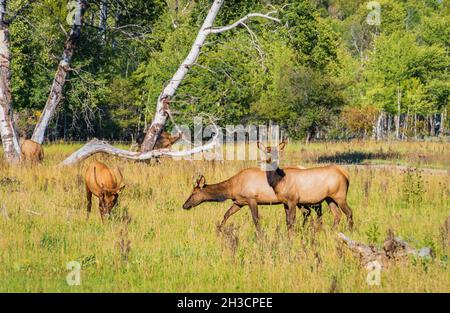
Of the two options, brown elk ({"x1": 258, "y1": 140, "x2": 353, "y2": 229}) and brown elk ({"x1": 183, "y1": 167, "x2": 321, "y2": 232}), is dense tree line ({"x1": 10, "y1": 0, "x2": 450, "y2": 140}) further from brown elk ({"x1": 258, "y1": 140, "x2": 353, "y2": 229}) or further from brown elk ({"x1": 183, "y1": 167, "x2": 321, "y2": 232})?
brown elk ({"x1": 258, "y1": 140, "x2": 353, "y2": 229})

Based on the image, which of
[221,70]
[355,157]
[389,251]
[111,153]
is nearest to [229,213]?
[389,251]

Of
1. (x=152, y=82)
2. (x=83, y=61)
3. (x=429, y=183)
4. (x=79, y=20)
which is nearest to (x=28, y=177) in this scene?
(x=79, y=20)

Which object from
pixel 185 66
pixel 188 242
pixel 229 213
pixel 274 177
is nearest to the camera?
pixel 188 242

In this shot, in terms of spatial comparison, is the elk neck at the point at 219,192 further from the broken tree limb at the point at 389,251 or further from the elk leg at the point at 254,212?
the broken tree limb at the point at 389,251

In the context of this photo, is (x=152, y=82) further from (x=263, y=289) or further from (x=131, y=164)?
(x=263, y=289)

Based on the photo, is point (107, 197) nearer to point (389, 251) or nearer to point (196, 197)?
point (196, 197)

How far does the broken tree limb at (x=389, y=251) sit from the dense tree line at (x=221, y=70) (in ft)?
35.0

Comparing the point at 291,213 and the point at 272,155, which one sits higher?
the point at 272,155

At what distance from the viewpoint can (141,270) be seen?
850cm

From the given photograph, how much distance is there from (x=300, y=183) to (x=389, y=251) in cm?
267

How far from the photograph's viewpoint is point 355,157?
29859 mm

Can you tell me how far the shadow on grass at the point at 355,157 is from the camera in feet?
91.9

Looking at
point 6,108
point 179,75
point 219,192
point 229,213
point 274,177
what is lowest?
point 229,213

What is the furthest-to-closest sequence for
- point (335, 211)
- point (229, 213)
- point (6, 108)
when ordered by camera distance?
point (6, 108) < point (335, 211) < point (229, 213)
